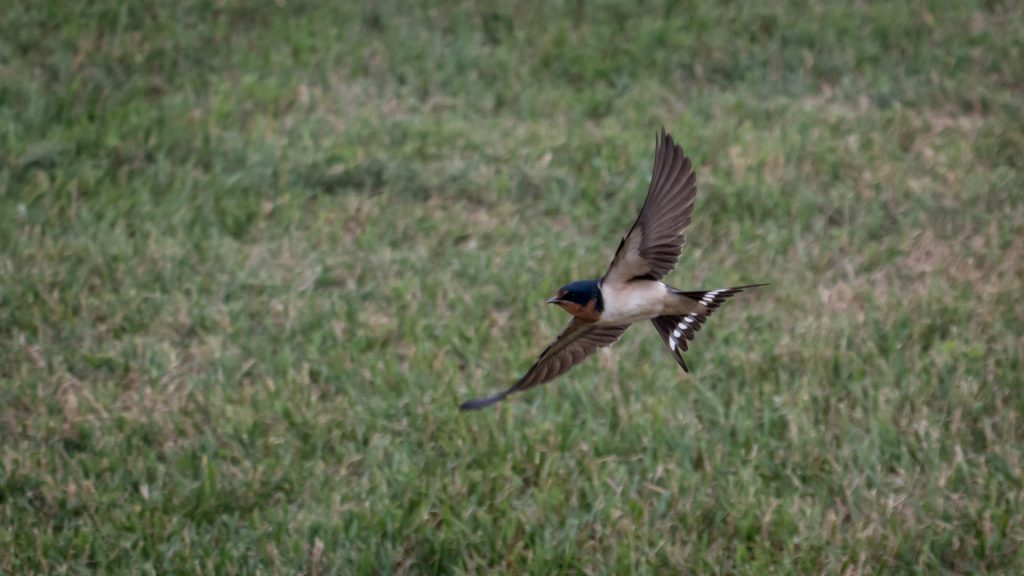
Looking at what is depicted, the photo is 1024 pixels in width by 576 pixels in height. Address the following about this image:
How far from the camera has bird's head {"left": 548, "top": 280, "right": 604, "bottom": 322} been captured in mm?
3508

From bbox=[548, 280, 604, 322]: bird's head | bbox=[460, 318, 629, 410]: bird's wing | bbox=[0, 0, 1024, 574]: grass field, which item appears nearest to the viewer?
bbox=[548, 280, 604, 322]: bird's head

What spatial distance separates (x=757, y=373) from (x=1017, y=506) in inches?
46.7

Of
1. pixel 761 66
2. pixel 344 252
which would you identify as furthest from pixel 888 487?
pixel 761 66

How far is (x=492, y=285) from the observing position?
5941 mm

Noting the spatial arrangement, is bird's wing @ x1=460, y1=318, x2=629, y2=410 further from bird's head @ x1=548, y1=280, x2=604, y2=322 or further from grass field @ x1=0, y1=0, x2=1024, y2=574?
grass field @ x1=0, y1=0, x2=1024, y2=574

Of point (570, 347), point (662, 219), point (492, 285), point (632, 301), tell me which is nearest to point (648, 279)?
point (632, 301)

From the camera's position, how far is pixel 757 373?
209 inches

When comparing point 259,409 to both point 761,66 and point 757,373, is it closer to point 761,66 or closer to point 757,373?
point 757,373

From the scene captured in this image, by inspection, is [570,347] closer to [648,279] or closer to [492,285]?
[648,279]

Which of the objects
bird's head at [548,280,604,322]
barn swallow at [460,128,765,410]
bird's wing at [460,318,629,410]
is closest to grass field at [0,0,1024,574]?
bird's wing at [460,318,629,410]

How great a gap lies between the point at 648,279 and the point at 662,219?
7.7 inches

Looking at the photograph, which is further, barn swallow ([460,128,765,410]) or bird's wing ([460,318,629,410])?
bird's wing ([460,318,629,410])

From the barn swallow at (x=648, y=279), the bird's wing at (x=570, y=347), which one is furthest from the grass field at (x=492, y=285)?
the barn swallow at (x=648, y=279)

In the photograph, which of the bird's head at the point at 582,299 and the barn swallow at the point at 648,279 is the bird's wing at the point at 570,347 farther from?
the bird's head at the point at 582,299
